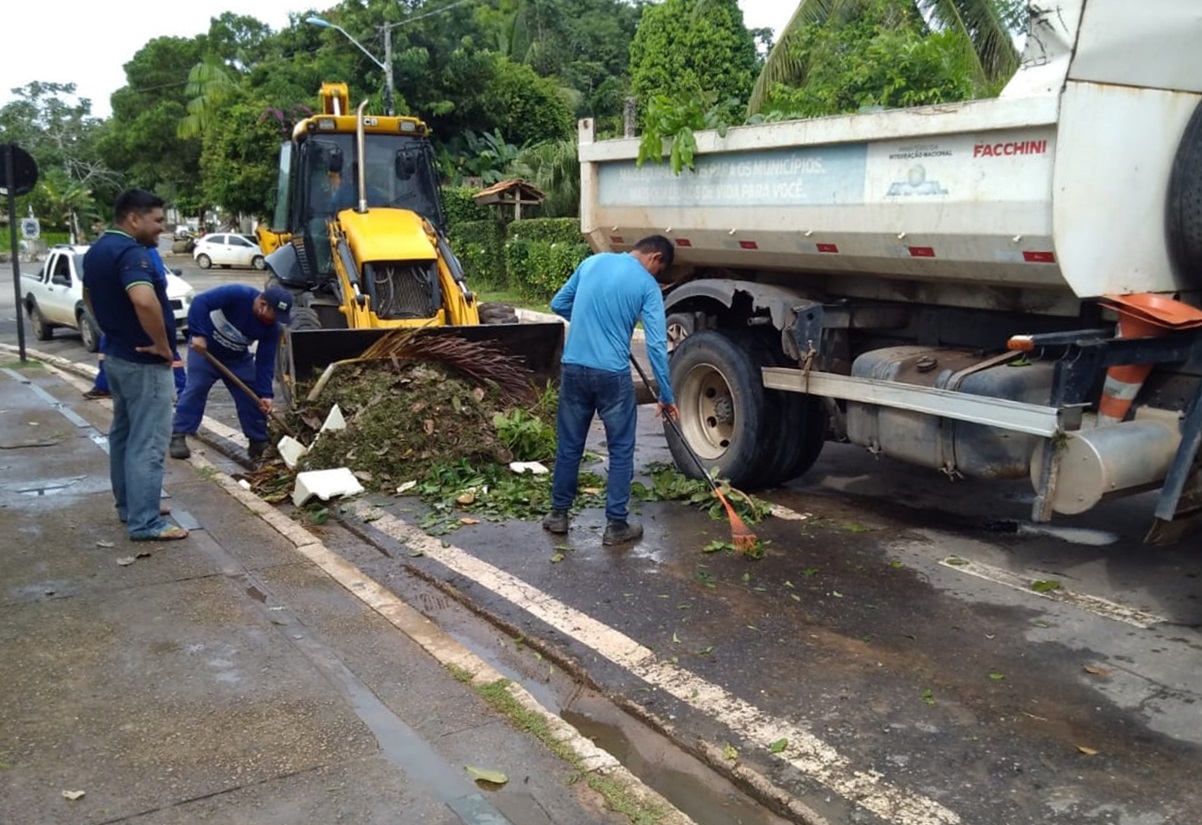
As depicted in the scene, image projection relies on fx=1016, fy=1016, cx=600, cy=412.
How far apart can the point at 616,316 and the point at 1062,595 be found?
266 cm

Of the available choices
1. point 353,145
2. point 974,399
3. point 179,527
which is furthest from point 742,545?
point 353,145

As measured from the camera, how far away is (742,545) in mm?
5480

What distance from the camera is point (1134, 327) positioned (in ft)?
15.1

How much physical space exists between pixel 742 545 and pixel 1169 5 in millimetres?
3235

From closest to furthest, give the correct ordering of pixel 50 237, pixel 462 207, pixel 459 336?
pixel 459 336 < pixel 462 207 < pixel 50 237

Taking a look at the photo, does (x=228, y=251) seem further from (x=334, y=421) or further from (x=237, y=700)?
(x=237, y=700)

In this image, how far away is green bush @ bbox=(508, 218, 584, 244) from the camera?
2025 centimetres

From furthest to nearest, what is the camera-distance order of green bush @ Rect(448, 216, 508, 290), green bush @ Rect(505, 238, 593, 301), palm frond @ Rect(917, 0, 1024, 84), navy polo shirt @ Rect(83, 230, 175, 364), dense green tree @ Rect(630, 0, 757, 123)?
dense green tree @ Rect(630, 0, 757, 123), green bush @ Rect(448, 216, 508, 290), green bush @ Rect(505, 238, 593, 301), palm frond @ Rect(917, 0, 1024, 84), navy polo shirt @ Rect(83, 230, 175, 364)

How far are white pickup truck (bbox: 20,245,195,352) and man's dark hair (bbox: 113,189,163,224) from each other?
9.75m

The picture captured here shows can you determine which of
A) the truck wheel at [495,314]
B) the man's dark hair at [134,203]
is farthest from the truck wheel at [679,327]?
the man's dark hair at [134,203]

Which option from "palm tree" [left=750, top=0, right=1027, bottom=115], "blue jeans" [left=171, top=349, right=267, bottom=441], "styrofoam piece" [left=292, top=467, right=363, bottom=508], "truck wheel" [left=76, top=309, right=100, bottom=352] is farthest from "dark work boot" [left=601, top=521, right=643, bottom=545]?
"palm tree" [left=750, top=0, right=1027, bottom=115]

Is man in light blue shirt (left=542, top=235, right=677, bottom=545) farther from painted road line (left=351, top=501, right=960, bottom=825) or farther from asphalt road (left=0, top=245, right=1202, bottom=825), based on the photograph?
painted road line (left=351, top=501, right=960, bottom=825)

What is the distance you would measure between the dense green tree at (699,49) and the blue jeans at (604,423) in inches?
978

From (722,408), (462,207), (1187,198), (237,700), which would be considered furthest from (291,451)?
(462,207)
